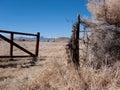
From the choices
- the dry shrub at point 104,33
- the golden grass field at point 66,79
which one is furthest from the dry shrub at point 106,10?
the golden grass field at point 66,79

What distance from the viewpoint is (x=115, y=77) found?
6.57 m

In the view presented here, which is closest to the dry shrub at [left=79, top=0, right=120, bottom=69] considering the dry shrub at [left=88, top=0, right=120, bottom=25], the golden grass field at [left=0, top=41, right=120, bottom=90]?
the dry shrub at [left=88, top=0, right=120, bottom=25]

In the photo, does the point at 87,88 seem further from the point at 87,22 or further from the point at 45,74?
the point at 87,22

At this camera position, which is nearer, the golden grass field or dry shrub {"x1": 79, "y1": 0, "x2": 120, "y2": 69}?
the golden grass field

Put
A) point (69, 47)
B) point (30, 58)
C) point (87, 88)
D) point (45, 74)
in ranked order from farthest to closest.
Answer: point (30, 58)
point (69, 47)
point (45, 74)
point (87, 88)

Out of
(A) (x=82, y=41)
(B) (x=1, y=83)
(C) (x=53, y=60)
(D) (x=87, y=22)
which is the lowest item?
(B) (x=1, y=83)

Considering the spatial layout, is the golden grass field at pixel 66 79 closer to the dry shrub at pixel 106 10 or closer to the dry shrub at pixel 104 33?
the dry shrub at pixel 104 33

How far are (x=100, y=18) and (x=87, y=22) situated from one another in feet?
2.40

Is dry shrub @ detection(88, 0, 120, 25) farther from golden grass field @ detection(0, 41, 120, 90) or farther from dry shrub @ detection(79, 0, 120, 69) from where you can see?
golden grass field @ detection(0, 41, 120, 90)

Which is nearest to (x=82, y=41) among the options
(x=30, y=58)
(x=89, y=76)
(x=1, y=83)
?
(x=89, y=76)

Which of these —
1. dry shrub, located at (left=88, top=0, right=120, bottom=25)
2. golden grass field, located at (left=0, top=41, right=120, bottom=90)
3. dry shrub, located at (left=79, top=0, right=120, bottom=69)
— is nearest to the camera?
golden grass field, located at (left=0, top=41, right=120, bottom=90)

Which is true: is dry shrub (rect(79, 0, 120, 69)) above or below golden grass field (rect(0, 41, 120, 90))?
above

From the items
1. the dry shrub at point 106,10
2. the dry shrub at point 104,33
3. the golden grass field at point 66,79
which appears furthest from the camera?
the dry shrub at point 106,10

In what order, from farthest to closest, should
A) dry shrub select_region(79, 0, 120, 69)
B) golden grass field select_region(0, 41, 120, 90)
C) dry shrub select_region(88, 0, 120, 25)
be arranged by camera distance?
1. dry shrub select_region(88, 0, 120, 25)
2. dry shrub select_region(79, 0, 120, 69)
3. golden grass field select_region(0, 41, 120, 90)
